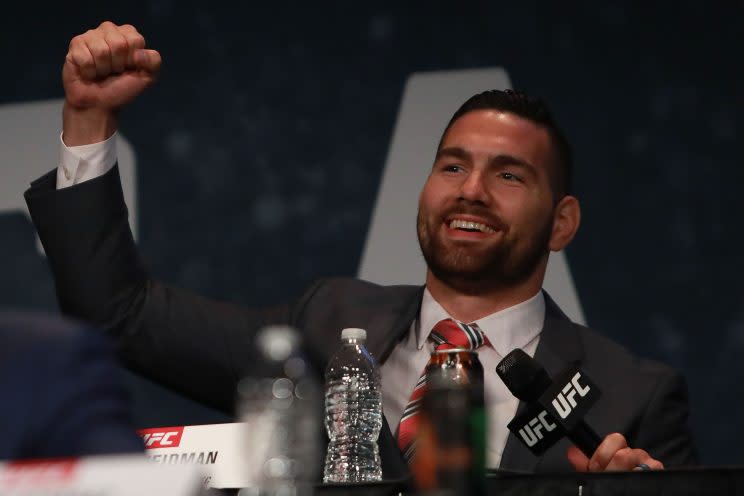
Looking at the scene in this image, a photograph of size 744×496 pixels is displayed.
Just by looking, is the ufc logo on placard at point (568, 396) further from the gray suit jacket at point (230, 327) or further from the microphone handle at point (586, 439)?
the gray suit jacket at point (230, 327)

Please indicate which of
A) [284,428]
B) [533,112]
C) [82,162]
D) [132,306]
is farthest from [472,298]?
[284,428]

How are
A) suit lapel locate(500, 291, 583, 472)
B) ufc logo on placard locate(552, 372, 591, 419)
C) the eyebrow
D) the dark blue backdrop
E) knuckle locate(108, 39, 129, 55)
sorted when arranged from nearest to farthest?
ufc logo on placard locate(552, 372, 591, 419), knuckle locate(108, 39, 129, 55), suit lapel locate(500, 291, 583, 472), the eyebrow, the dark blue backdrop

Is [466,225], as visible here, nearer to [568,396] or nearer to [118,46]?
[118,46]

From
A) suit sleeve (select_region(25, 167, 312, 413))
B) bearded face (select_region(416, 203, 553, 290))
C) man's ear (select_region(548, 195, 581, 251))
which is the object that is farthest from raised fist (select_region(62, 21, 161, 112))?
man's ear (select_region(548, 195, 581, 251))

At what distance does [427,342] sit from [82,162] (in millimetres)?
738

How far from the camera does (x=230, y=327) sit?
2.40m

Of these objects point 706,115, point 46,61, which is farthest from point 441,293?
point 46,61

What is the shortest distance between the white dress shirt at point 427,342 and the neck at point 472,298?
0.10 feet

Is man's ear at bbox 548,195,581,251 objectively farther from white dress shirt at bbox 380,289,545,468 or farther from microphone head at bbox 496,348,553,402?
microphone head at bbox 496,348,553,402

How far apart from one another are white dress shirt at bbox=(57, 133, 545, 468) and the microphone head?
1.51 feet

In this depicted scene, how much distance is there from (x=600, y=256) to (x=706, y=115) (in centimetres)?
46

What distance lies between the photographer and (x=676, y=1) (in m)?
3.01

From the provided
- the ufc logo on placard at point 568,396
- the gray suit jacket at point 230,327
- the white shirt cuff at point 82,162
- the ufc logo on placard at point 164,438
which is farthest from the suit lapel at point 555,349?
the white shirt cuff at point 82,162

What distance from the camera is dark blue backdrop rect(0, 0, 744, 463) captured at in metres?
2.87
